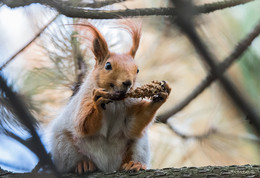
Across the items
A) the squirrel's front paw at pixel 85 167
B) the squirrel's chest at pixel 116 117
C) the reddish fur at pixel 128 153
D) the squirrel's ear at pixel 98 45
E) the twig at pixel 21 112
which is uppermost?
the twig at pixel 21 112

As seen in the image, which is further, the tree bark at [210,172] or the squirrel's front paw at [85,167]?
the squirrel's front paw at [85,167]

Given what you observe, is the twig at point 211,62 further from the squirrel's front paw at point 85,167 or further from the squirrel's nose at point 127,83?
the squirrel's front paw at point 85,167

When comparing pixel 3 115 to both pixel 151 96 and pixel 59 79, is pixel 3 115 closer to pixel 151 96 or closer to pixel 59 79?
pixel 151 96

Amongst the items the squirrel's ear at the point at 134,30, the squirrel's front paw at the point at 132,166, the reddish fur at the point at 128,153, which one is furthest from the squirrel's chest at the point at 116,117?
the squirrel's ear at the point at 134,30

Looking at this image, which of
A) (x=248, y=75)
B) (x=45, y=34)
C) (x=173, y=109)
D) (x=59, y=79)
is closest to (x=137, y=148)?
(x=173, y=109)

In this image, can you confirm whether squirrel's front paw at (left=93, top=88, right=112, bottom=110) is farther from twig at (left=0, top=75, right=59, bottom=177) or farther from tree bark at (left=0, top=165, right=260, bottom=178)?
twig at (left=0, top=75, right=59, bottom=177)

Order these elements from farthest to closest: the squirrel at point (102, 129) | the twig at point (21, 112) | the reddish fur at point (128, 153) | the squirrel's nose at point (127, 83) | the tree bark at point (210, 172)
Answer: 1. the reddish fur at point (128, 153)
2. the squirrel at point (102, 129)
3. the squirrel's nose at point (127, 83)
4. the tree bark at point (210, 172)
5. the twig at point (21, 112)

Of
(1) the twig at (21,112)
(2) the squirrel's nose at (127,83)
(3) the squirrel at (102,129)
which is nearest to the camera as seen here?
(1) the twig at (21,112)
